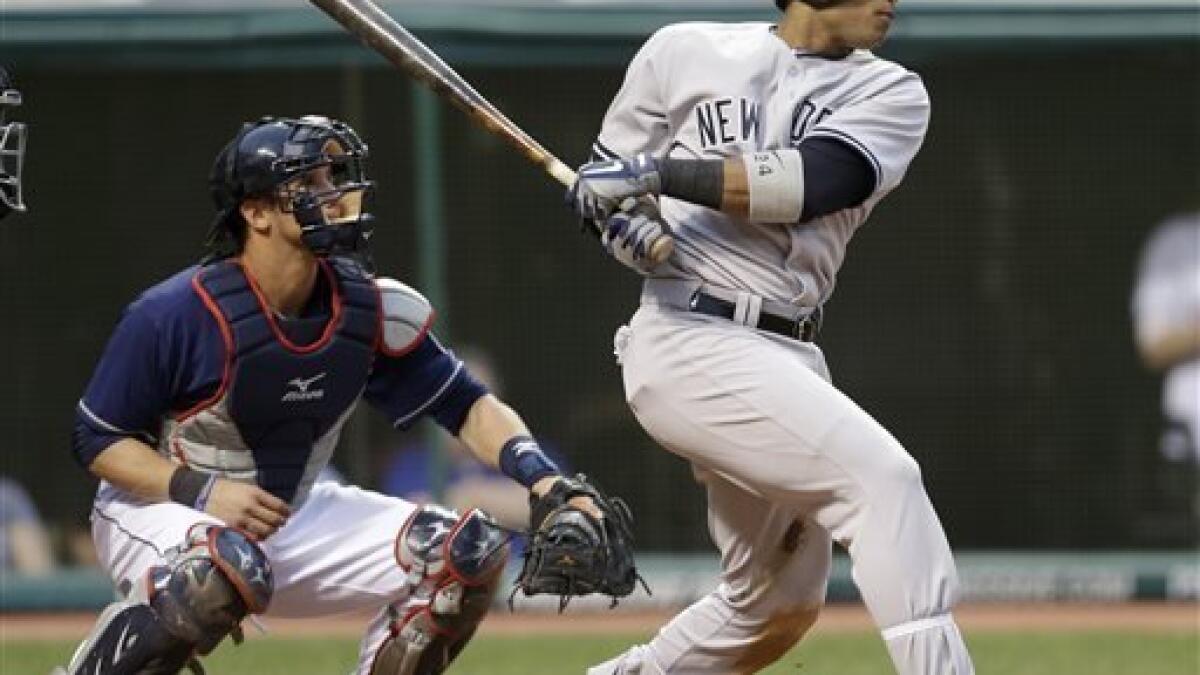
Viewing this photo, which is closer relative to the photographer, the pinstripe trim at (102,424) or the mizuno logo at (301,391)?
the pinstripe trim at (102,424)

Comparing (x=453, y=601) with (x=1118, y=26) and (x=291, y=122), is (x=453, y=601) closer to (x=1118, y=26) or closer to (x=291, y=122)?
(x=291, y=122)

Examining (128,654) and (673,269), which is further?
(673,269)

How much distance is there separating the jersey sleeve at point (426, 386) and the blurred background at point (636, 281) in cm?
411

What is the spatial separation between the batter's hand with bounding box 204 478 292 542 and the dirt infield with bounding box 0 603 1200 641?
3553mm

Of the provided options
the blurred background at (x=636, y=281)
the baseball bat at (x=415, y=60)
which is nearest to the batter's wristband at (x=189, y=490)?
the baseball bat at (x=415, y=60)

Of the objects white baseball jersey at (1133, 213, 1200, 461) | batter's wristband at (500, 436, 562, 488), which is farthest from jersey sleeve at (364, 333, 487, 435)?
white baseball jersey at (1133, 213, 1200, 461)

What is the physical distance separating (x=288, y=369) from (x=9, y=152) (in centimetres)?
70

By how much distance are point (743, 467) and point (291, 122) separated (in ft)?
3.85

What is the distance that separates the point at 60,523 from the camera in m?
9.69

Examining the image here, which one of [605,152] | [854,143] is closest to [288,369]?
[605,152]

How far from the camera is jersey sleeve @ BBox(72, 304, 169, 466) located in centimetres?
512

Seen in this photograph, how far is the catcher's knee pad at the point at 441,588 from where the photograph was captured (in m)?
5.16

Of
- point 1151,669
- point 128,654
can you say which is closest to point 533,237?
point 1151,669

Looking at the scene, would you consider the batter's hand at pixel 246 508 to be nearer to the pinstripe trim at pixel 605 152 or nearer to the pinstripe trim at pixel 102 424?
the pinstripe trim at pixel 102 424
